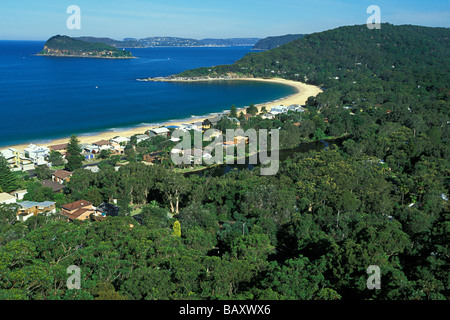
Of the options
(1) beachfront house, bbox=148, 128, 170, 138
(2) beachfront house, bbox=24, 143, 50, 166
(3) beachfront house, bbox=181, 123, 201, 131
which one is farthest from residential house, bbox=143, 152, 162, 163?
(2) beachfront house, bbox=24, 143, 50, 166

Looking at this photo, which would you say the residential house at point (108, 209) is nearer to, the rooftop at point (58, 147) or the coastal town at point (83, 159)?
the coastal town at point (83, 159)

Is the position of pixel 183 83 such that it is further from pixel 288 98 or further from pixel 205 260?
pixel 205 260

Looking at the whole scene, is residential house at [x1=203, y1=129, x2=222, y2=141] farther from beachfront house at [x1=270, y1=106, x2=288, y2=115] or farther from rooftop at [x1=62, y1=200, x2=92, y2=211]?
rooftop at [x1=62, y1=200, x2=92, y2=211]

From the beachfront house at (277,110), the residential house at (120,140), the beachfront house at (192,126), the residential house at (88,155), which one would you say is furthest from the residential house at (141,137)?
the beachfront house at (277,110)

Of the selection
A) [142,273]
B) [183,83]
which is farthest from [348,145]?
[183,83]
